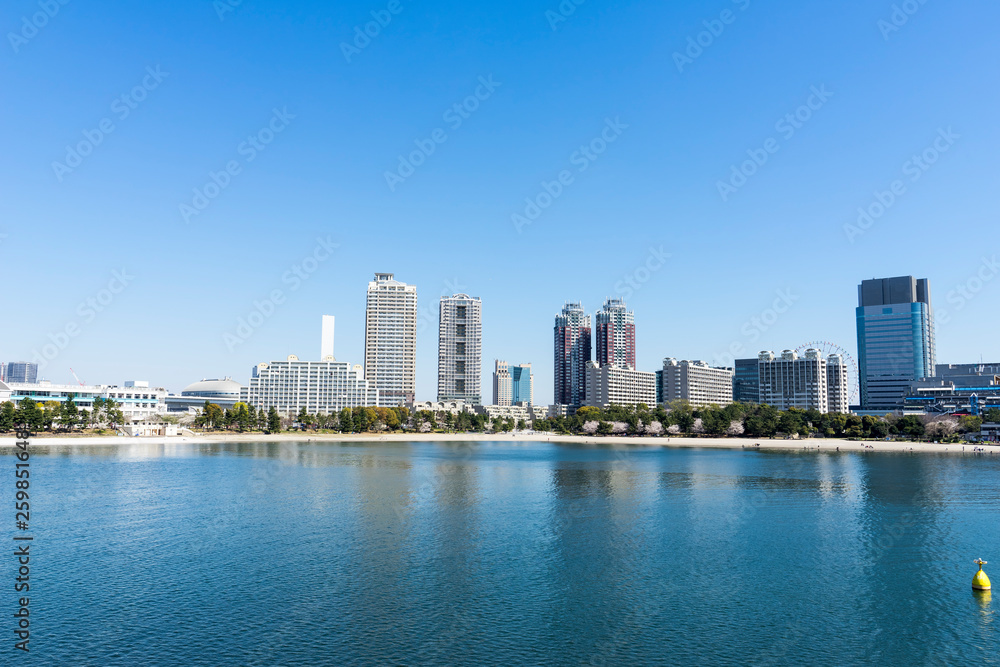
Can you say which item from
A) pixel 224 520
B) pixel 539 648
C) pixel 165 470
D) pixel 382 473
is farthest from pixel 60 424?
pixel 539 648

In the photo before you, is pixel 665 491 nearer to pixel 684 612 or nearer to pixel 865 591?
pixel 865 591

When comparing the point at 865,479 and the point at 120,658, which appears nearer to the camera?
the point at 120,658

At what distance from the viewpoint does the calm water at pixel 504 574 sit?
3397cm

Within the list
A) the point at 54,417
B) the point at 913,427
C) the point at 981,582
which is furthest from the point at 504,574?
the point at 913,427

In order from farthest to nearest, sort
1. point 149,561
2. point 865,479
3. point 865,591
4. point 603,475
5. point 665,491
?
point 603,475 < point 865,479 < point 665,491 < point 149,561 < point 865,591

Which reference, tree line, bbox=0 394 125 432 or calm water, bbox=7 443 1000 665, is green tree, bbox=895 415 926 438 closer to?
calm water, bbox=7 443 1000 665

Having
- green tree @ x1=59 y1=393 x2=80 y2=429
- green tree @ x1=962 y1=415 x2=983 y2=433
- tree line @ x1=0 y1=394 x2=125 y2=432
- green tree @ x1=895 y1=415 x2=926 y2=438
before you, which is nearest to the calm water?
tree line @ x1=0 y1=394 x2=125 y2=432

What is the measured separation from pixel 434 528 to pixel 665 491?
1585 inches

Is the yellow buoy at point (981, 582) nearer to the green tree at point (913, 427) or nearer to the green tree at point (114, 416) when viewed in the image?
the green tree at point (913, 427)

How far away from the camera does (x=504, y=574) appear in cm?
4681

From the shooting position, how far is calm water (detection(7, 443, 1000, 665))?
33969mm

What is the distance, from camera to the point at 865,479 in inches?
4045

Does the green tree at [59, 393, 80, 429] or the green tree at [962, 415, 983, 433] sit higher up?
the green tree at [59, 393, 80, 429]

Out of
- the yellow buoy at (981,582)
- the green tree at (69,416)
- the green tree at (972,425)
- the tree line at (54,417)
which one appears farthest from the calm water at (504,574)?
the green tree at (972,425)
